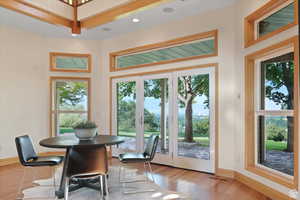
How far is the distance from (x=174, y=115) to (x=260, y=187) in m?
1.98

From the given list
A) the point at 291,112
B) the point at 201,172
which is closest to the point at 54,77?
the point at 201,172

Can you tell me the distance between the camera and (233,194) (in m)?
3.17

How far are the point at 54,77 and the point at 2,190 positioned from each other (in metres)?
2.99

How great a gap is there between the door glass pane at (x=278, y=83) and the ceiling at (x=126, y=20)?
137 centimetres

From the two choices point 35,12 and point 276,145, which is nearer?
point 276,145

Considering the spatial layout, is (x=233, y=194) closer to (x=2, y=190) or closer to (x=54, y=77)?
(x=2, y=190)

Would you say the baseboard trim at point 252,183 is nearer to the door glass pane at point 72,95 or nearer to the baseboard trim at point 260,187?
the baseboard trim at point 260,187

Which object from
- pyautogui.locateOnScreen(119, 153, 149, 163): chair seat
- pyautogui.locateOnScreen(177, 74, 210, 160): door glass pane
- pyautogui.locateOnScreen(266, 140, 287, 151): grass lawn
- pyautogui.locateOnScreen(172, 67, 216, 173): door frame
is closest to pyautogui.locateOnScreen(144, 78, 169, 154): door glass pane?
pyautogui.locateOnScreen(172, 67, 216, 173): door frame

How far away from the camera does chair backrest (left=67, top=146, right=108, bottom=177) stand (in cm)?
256

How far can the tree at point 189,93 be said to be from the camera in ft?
14.3

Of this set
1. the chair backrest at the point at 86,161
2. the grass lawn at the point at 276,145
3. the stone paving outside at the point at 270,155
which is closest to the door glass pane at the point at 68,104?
the stone paving outside at the point at 270,155

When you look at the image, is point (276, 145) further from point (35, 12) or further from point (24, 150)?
point (35, 12)

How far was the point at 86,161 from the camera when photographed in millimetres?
2602

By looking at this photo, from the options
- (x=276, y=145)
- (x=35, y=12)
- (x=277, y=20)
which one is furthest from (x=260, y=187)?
(x=35, y=12)
